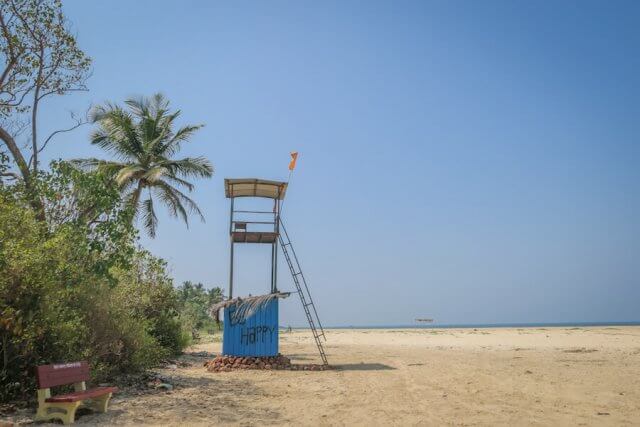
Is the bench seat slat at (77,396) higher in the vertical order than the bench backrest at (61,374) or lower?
lower

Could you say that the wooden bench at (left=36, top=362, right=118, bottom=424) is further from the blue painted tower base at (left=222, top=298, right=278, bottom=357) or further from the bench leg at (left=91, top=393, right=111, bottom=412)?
the blue painted tower base at (left=222, top=298, right=278, bottom=357)

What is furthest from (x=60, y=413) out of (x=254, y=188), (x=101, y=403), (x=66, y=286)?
(x=254, y=188)

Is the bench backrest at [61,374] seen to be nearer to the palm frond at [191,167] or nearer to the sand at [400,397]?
the sand at [400,397]

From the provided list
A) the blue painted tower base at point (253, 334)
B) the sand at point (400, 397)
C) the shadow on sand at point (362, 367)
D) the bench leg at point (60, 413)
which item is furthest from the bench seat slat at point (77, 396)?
the shadow on sand at point (362, 367)

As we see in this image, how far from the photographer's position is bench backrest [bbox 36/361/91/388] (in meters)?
7.68

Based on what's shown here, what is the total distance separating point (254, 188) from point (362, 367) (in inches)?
289

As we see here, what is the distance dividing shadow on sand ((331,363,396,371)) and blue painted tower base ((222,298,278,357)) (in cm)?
234

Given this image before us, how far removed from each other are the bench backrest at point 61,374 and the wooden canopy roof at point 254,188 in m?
9.33

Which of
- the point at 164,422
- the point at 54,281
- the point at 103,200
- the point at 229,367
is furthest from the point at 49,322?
the point at 229,367

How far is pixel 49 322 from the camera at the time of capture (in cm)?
885

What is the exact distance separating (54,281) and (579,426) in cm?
952

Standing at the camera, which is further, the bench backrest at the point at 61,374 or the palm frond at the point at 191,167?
the palm frond at the point at 191,167

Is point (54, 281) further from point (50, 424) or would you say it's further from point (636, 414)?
point (636, 414)

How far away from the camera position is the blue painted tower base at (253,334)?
16.2m
